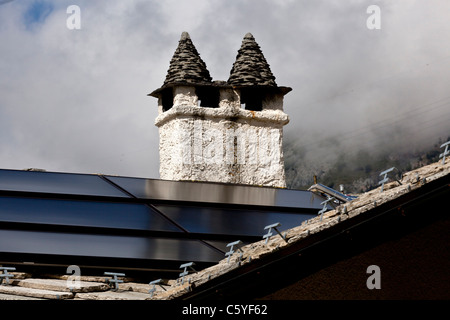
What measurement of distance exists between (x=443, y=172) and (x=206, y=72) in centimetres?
1367

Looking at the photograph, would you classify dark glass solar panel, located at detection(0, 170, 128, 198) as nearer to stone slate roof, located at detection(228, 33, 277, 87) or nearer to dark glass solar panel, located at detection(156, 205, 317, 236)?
dark glass solar panel, located at detection(156, 205, 317, 236)

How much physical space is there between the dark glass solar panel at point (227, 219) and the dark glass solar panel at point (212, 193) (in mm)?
342

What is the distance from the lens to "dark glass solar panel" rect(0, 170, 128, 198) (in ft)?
31.5

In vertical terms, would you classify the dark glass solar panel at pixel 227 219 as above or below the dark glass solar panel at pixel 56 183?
below

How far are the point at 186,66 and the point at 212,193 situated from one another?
7.96 meters

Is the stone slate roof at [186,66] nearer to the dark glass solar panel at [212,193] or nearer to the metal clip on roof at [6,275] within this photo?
the dark glass solar panel at [212,193]

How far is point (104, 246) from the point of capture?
312 inches

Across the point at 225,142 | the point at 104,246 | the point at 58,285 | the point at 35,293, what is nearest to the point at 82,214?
the point at 104,246

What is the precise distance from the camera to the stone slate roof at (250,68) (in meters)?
17.5

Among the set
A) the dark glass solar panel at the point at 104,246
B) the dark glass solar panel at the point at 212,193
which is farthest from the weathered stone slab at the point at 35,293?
the dark glass solar panel at the point at 212,193

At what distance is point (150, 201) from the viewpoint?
31.7ft

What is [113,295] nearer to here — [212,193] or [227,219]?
[227,219]
